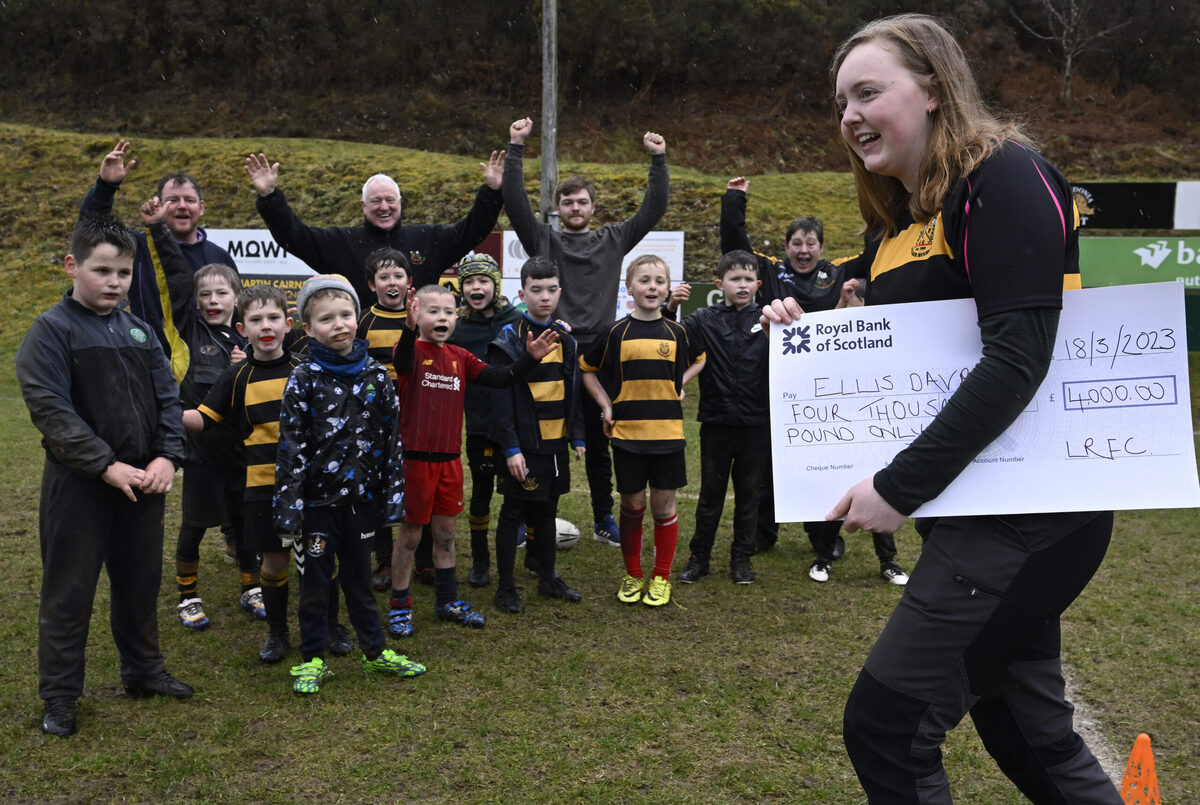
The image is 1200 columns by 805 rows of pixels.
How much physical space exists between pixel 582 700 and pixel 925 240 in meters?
2.59

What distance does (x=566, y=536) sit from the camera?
640 cm

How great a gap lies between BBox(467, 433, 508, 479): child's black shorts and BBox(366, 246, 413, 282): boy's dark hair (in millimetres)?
1000

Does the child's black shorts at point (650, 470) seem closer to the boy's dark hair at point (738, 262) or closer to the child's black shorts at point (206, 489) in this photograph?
the boy's dark hair at point (738, 262)

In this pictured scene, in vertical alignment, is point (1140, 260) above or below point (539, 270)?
above

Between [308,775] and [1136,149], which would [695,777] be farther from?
[1136,149]

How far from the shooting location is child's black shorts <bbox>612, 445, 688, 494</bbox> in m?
5.29

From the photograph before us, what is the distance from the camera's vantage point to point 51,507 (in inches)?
145

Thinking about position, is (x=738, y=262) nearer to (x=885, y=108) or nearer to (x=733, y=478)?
(x=733, y=478)

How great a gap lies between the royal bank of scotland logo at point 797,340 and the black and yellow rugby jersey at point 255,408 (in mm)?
2861

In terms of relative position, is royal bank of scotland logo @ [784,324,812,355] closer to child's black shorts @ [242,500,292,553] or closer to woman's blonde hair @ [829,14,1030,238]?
woman's blonde hair @ [829,14,1030,238]

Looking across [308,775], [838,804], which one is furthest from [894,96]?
[308,775]

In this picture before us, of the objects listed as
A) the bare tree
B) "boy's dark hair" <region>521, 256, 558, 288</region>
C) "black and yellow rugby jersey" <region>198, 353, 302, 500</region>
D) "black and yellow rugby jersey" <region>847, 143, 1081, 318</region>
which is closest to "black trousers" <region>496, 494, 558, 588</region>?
"boy's dark hair" <region>521, 256, 558, 288</region>

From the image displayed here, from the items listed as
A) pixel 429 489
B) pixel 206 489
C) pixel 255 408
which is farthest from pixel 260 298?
pixel 429 489

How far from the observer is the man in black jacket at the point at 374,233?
5246mm
